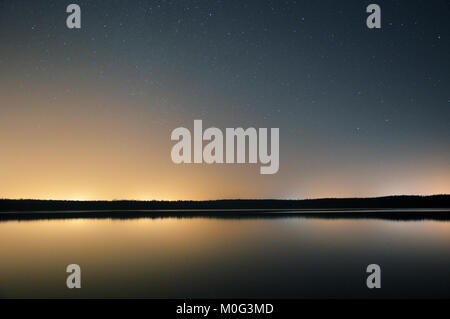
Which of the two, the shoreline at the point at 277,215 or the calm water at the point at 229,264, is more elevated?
the shoreline at the point at 277,215

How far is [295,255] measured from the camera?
11.5 metres

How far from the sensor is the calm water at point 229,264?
25.7 ft

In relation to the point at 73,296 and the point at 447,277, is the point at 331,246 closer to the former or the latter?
the point at 447,277

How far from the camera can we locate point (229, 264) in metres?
10.3

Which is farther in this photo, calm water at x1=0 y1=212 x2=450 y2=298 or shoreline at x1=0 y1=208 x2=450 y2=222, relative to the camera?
shoreline at x1=0 y1=208 x2=450 y2=222

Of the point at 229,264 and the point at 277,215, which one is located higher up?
the point at 277,215

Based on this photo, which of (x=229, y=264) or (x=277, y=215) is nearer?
(x=229, y=264)

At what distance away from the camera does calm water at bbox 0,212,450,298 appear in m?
7.84

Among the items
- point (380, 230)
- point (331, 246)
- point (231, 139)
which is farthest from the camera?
point (231, 139)

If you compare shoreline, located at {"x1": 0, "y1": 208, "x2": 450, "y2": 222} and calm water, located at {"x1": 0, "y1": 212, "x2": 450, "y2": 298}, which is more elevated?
shoreline, located at {"x1": 0, "y1": 208, "x2": 450, "y2": 222}

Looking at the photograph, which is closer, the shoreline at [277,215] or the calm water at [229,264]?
the calm water at [229,264]
